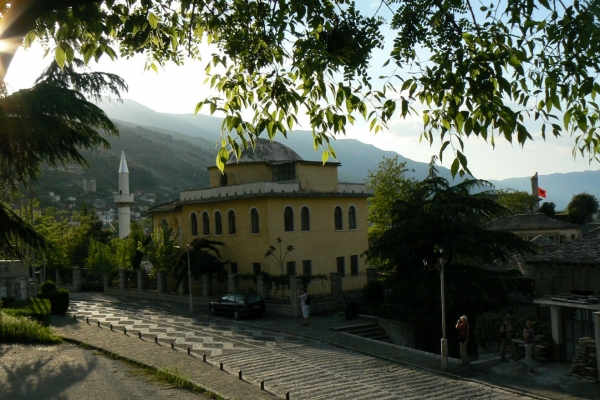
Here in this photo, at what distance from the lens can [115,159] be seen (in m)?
169

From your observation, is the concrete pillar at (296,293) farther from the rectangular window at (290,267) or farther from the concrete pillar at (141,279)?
the concrete pillar at (141,279)

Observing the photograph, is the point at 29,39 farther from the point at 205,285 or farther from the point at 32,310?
the point at 205,285

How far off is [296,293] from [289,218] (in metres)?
7.07

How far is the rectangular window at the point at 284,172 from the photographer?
1411 inches

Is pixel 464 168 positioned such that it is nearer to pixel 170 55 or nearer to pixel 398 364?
pixel 170 55

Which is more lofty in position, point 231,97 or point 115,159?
point 115,159

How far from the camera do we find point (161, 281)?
36.9m

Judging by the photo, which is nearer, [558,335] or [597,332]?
[597,332]

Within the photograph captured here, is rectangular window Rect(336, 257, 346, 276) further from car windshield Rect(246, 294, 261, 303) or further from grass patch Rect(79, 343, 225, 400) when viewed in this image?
grass patch Rect(79, 343, 225, 400)

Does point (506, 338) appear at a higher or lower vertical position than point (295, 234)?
lower

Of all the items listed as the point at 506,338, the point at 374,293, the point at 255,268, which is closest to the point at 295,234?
the point at 255,268

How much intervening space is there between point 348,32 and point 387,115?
1.62m

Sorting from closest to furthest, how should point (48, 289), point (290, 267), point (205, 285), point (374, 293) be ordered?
point (374, 293) → point (48, 289) → point (205, 285) → point (290, 267)

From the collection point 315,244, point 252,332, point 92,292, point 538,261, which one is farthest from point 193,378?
point 92,292
